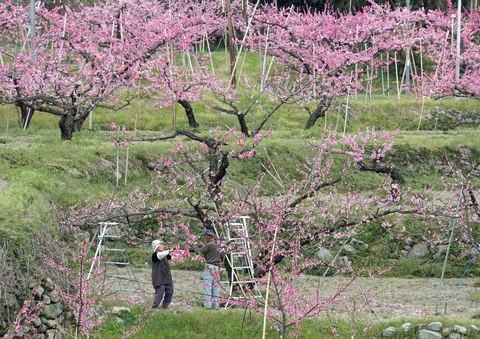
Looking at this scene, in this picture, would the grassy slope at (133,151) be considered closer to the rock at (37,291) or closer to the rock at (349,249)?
the rock at (37,291)

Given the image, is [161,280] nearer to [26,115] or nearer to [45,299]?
[45,299]

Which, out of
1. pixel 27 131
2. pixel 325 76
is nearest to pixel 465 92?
pixel 325 76

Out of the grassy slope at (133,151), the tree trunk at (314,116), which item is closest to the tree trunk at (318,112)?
the tree trunk at (314,116)

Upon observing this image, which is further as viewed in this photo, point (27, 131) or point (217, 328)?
point (27, 131)

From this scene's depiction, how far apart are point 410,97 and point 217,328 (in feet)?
71.7

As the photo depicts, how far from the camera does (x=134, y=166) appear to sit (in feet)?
78.6

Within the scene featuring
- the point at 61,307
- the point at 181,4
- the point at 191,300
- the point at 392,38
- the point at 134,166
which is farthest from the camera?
the point at 181,4

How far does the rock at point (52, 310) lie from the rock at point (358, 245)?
7766 mm

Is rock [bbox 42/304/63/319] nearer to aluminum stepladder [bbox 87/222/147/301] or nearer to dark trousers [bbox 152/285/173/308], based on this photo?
dark trousers [bbox 152/285/173/308]

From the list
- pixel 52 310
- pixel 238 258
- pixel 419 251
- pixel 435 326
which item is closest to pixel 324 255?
pixel 419 251

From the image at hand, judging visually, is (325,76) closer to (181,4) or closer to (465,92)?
(465,92)

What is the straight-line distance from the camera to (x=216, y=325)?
1558 centimetres

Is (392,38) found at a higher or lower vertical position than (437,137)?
higher

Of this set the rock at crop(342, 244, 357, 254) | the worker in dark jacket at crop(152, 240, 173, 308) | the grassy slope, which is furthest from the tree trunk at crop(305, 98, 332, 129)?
the worker in dark jacket at crop(152, 240, 173, 308)
